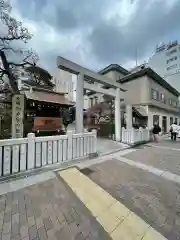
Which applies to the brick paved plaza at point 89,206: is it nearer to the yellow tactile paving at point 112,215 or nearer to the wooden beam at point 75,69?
the yellow tactile paving at point 112,215

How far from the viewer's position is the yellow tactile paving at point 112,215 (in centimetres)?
240

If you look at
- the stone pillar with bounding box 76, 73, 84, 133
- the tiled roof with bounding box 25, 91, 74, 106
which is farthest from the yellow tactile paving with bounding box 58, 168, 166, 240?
the tiled roof with bounding box 25, 91, 74, 106

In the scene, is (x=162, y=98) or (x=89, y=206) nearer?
(x=89, y=206)

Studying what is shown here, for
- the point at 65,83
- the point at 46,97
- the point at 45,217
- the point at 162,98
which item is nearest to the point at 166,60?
the point at 162,98

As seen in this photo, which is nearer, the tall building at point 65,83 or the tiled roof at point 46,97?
the tiled roof at point 46,97

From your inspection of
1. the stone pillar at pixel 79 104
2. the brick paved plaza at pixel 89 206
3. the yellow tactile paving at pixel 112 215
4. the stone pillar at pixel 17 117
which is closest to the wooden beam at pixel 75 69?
the stone pillar at pixel 79 104

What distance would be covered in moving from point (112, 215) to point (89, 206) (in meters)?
0.49

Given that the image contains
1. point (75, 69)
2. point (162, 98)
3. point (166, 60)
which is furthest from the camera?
point (166, 60)

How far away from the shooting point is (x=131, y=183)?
4.27m

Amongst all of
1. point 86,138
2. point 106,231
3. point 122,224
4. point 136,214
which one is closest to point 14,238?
point 106,231

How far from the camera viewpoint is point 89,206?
3123mm

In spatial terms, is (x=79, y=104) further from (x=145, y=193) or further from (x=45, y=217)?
(x=45, y=217)

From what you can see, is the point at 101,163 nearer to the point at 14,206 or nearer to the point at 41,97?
the point at 14,206

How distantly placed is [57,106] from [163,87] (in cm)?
1768
